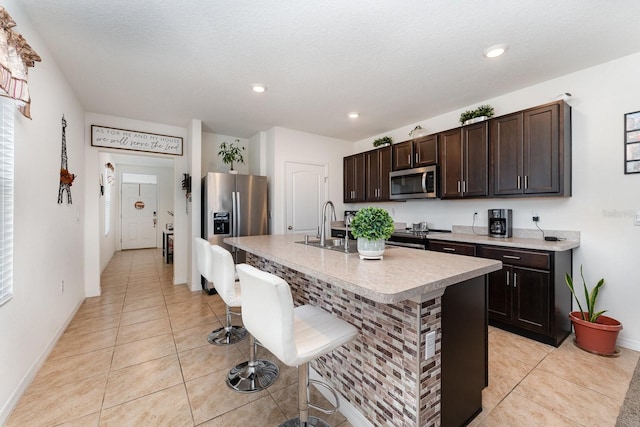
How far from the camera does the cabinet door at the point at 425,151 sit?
11.7ft

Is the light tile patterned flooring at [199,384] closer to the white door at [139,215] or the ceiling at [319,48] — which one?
the ceiling at [319,48]

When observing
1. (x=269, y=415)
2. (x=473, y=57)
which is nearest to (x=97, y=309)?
(x=269, y=415)

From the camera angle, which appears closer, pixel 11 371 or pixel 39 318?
pixel 11 371

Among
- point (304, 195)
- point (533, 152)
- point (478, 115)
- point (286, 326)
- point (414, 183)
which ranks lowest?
point (286, 326)

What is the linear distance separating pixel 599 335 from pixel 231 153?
4.80m

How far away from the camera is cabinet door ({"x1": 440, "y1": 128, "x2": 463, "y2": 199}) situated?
3.30m

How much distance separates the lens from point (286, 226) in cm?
445

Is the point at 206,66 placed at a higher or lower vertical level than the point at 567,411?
higher

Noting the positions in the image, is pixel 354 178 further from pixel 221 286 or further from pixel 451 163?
pixel 221 286

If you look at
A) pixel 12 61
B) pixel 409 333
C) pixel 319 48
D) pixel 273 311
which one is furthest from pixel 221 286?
pixel 319 48

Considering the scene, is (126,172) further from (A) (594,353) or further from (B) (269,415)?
(A) (594,353)

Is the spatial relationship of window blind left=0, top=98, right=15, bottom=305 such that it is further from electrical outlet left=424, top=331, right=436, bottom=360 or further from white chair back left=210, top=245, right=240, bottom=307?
electrical outlet left=424, top=331, right=436, bottom=360

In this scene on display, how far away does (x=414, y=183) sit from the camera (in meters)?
3.79

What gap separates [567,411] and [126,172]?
974cm
